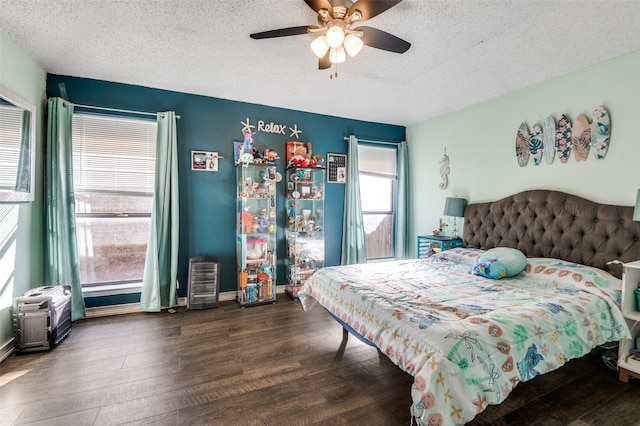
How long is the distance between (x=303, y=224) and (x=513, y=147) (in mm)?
2730

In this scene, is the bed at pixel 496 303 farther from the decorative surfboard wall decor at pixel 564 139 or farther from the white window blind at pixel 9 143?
the white window blind at pixel 9 143

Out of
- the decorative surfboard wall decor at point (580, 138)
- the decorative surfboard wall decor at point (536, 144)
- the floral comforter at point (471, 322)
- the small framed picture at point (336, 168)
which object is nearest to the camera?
the floral comforter at point (471, 322)

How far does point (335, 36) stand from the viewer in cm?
179

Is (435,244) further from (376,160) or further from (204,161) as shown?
(204,161)

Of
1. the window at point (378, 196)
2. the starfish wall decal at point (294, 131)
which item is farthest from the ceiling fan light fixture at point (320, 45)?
the window at point (378, 196)

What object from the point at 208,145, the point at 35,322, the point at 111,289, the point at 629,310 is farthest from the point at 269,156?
the point at 629,310

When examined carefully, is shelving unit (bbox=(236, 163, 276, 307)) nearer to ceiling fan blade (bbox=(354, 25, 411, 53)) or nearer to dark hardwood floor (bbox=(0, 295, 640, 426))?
dark hardwood floor (bbox=(0, 295, 640, 426))

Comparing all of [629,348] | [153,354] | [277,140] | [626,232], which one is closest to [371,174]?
[277,140]

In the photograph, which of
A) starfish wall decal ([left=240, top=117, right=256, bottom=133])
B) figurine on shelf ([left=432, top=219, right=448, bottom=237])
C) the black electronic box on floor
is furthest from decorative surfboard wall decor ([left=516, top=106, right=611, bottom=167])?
the black electronic box on floor

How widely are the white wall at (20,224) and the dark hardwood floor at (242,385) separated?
0.54 m

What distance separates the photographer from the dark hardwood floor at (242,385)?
174 centimetres

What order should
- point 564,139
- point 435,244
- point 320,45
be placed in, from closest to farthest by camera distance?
point 320,45, point 564,139, point 435,244

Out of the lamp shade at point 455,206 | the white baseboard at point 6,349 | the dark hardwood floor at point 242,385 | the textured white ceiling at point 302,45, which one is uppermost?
the textured white ceiling at point 302,45

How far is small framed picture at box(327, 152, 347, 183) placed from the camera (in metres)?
4.46
